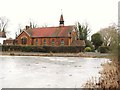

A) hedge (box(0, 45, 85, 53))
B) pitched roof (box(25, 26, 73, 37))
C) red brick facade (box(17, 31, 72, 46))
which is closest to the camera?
hedge (box(0, 45, 85, 53))

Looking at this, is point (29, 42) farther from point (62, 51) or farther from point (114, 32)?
point (114, 32)

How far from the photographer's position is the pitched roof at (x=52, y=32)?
4975 cm

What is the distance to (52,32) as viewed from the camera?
51781 millimetres

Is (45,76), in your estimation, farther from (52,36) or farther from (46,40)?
(46,40)

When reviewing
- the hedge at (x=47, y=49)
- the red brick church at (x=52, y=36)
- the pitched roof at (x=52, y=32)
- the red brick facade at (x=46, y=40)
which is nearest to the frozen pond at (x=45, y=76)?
the hedge at (x=47, y=49)

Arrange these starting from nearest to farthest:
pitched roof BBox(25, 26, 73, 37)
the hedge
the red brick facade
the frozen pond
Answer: the frozen pond < the hedge < the red brick facade < pitched roof BBox(25, 26, 73, 37)

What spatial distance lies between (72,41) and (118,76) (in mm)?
40620

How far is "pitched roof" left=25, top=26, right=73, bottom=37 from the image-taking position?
49750mm

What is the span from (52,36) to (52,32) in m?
1.46

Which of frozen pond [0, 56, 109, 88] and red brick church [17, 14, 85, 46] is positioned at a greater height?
red brick church [17, 14, 85, 46]

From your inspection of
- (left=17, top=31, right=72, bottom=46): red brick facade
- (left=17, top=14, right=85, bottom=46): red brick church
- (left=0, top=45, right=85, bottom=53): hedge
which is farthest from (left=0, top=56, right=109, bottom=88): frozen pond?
(left=17, top=14, right=85, bottom=46): red brick church

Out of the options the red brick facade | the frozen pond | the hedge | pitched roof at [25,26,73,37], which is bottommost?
the frozen pond

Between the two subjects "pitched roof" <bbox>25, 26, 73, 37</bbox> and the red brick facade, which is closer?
the red brick facade

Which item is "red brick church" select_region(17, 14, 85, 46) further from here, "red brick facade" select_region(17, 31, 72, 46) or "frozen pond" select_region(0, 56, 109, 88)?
"frozen pond" select_region(0, 56, 109, 88)
